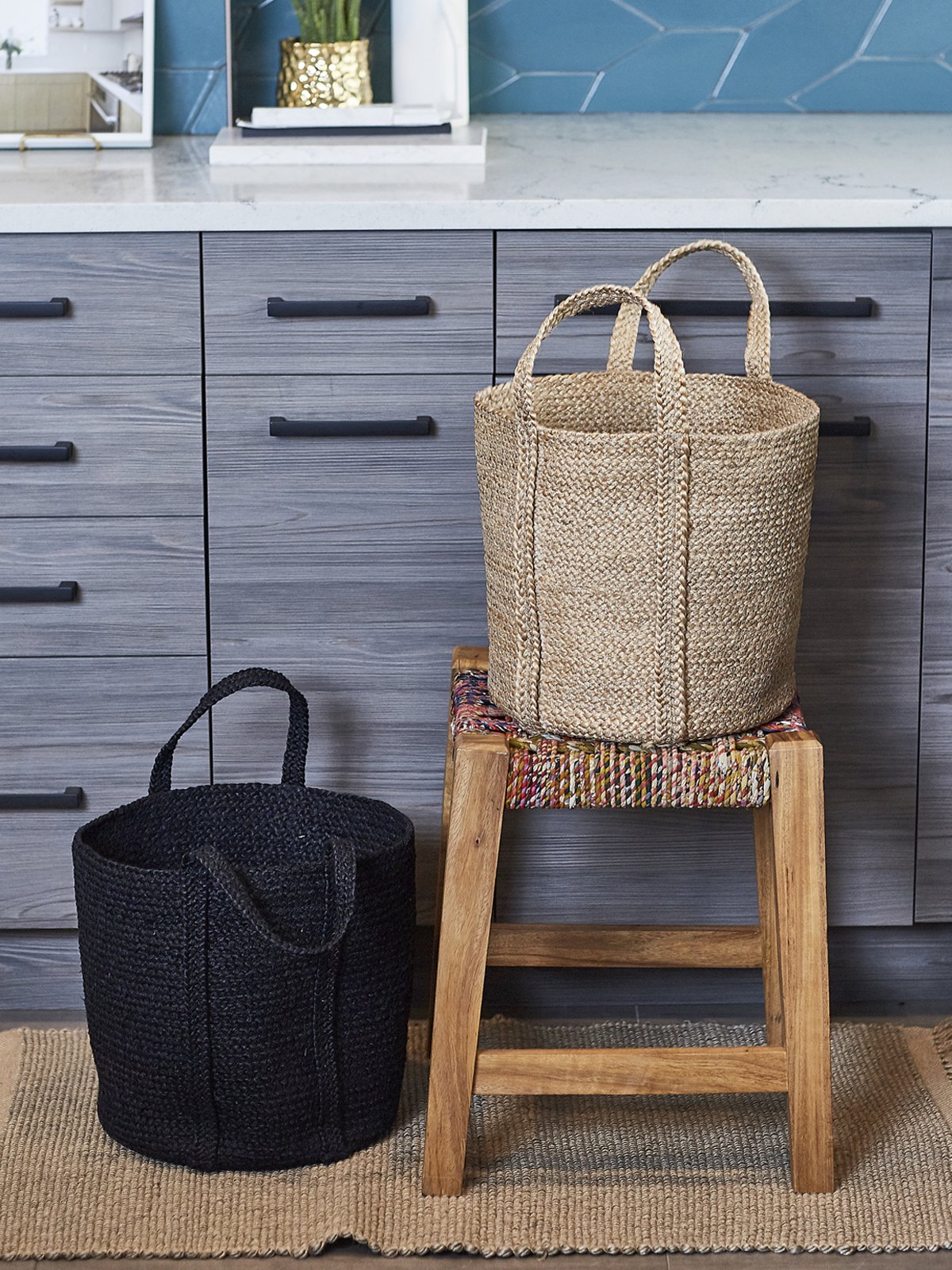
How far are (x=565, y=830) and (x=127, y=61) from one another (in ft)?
4.16

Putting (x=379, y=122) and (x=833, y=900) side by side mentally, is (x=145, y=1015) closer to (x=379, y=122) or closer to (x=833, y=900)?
(x=833, y=900)

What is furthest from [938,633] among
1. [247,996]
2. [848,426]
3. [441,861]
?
[247,996]

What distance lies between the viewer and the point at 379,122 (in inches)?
80.7

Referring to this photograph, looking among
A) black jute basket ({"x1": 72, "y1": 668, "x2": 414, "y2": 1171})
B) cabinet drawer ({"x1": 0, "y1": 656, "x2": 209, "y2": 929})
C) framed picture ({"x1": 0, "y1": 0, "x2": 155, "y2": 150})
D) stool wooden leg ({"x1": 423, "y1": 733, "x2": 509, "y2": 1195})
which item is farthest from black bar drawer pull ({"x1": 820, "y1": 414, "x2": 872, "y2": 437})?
framed picture ({"x1": 0, "y1": 0, "x2": 155, "y2": 150})

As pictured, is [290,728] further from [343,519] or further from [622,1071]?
[622,1071]

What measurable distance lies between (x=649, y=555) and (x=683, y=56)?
1242mm

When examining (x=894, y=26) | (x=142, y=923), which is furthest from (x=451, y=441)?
(x=894, y=26)

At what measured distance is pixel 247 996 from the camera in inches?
60.6

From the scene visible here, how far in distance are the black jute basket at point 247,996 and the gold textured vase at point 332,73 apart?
3.09 feet

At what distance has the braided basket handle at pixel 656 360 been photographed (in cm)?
140

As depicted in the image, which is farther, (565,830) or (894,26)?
(894,26)

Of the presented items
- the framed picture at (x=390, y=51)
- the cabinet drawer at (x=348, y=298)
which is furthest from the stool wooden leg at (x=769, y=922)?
the framed picture at (x=390, y=51)

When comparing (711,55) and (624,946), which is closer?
(624,946)

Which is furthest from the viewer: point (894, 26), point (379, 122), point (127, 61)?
point (894, 26)
